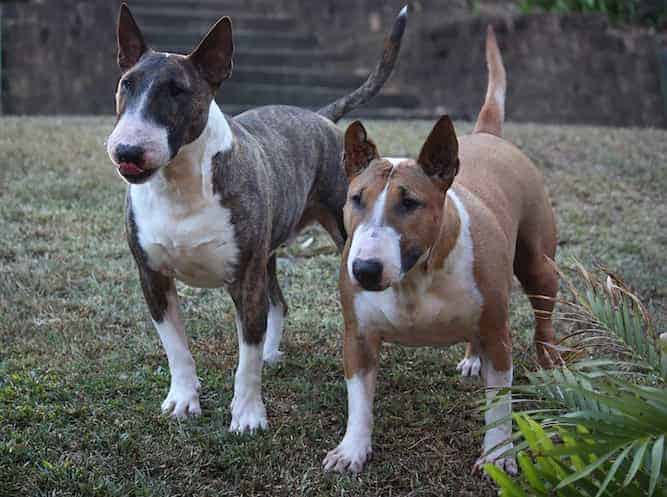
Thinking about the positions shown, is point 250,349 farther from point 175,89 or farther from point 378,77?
point 378,77

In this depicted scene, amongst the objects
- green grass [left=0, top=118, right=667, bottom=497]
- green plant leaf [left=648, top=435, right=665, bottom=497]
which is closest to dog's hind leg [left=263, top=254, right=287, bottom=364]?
Result: green grass [left=0, top=118, right=667, bottom=497]

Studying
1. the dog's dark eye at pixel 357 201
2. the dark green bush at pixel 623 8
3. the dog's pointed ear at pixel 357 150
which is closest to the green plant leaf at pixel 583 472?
the dog's dark eye at pixel 357 201

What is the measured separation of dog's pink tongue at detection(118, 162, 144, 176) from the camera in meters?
3.37

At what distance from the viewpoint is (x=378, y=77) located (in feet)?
16.6

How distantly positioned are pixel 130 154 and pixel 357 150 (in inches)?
34.4

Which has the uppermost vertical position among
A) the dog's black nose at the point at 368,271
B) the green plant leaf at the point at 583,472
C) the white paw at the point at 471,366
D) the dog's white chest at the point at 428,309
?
the dog's black nose at the point at 368,271

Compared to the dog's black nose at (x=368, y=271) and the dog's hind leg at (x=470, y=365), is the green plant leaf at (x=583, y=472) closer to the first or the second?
the dog's black nose at (x=368, y=271)

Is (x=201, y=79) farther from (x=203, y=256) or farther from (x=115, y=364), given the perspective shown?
(x=115, y=364)

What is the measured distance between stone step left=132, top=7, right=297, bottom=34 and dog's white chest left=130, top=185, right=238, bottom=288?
371 inches

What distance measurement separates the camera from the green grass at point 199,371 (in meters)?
3.66

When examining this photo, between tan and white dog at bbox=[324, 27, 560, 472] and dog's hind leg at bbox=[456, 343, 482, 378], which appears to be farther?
dog's hind leg at bbox=[456, 343, 482, 378]

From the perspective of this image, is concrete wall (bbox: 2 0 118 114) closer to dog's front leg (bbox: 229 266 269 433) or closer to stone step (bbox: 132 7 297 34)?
stone step (bbox: 132 7 297 34)

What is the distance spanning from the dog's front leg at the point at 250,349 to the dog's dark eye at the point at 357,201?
2.59 ft

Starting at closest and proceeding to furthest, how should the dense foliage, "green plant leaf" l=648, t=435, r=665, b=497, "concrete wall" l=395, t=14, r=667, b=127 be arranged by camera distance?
"green plant leaf" l=648, t=435, r=665, b=497, the dense foliage, "concrete wall" l=395, t=14, r=667, b=127
